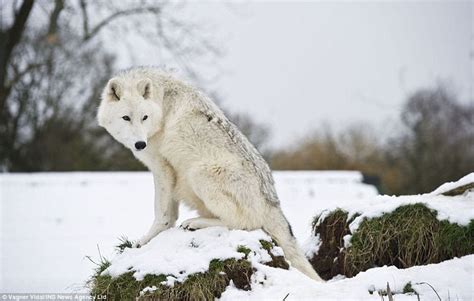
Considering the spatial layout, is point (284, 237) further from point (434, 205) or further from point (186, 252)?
point (434, 205)

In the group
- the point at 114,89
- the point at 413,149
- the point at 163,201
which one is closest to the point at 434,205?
the point at 163,201

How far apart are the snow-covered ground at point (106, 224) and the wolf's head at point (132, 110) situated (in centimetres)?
162

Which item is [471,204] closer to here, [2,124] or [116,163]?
[116,163]

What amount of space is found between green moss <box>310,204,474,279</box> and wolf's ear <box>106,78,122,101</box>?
9.29 ft

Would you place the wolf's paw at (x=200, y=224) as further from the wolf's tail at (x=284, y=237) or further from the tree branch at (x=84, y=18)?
the tree branch at (x=84, y=18)

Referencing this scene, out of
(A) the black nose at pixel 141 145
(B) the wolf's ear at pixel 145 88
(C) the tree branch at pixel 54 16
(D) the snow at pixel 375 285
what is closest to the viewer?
(D) the snow at pixel 375 285

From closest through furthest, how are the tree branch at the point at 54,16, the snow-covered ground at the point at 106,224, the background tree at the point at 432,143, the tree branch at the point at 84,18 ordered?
the snow-covered ground at the point at 106,224, the tree branch at the point at 54,16, the tree branch at the point at 84,18, the background tree at the point at 432,143

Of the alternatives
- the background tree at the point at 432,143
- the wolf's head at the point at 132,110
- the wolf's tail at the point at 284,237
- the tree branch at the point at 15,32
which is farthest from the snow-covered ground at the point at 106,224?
the background tree at the point at 432,143

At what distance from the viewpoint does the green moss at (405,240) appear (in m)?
5.47

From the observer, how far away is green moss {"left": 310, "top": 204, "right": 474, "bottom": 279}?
5.47 metres

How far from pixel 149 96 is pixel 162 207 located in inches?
47.1

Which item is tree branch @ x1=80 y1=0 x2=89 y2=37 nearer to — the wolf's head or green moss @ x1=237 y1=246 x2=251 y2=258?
the wolf's head

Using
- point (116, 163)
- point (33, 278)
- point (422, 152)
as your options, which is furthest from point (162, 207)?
point (422, 152)

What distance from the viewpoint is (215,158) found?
5871 mm
